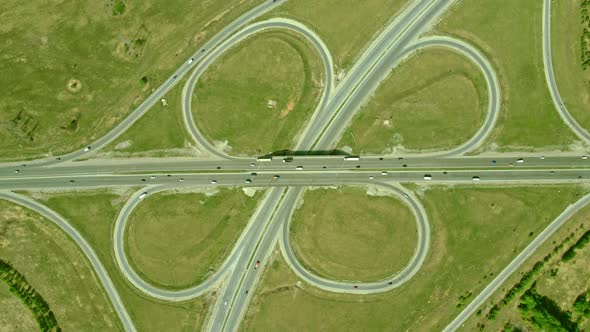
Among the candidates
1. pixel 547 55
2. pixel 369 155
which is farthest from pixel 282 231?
pixel 547 55

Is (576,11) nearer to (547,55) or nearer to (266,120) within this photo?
(547,55)

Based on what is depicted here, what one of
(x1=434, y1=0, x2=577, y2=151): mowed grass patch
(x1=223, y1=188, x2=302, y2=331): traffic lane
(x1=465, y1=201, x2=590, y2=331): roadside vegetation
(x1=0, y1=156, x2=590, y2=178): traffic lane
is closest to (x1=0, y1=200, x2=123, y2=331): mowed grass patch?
(x1=0, y1=156, x2=590, y2=178): traffic lane

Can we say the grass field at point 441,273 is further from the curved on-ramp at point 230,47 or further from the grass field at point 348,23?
the grass field at point 348,23

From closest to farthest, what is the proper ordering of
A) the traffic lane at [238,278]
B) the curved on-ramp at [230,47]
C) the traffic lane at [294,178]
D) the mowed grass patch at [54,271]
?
the traffic lane at [294,178]
the traffic lane at [238,278]
the mowed grass patch at [54,271]
the curved on-ramp at [230,47]

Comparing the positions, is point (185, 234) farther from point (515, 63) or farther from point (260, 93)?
point (515, 63)

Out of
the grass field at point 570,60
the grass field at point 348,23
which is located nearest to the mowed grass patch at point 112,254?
the grass field at point 348,23

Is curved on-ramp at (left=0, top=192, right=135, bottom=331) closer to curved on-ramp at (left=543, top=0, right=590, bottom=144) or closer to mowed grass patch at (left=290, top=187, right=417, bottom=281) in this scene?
mowed grass patch at (left=290, top=187, right=417, bottom=281)
